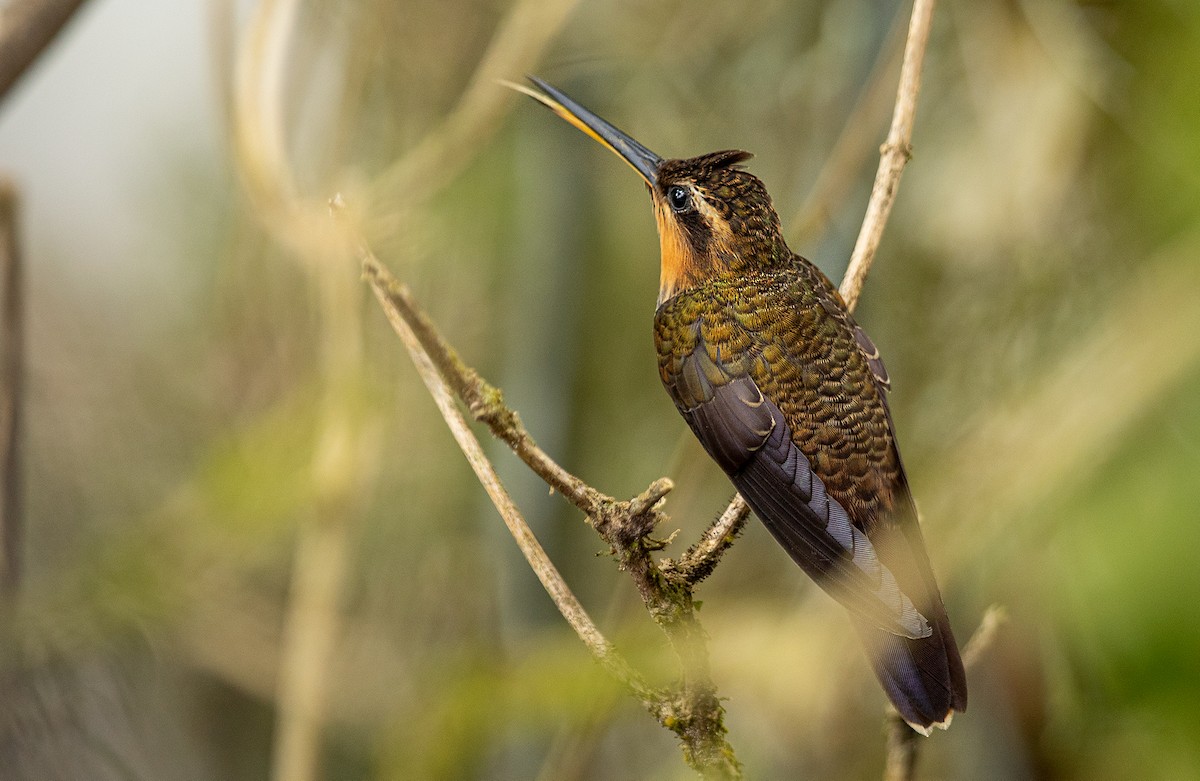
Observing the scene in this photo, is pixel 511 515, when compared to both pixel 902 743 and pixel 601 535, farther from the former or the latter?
pixel 902 743

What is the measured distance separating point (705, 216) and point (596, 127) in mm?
118

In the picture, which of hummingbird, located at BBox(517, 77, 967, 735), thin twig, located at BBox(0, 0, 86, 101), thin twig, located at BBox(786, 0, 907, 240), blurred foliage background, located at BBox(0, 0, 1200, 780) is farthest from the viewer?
blurred foliage background, located at BBox(0, 0, 1200, 780)

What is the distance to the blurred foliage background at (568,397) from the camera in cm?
116

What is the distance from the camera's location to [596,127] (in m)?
0.64

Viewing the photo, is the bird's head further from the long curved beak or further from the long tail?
the long tail

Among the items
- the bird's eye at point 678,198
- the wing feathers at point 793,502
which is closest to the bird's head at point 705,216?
the bird's eye at point 678,198

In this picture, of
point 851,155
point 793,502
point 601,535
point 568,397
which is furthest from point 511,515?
point 568,397

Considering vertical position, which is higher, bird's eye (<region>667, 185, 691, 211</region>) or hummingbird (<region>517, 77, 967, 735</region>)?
bird's eye (<region>667, 185, 691, 211</region>)

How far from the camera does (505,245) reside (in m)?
1.86

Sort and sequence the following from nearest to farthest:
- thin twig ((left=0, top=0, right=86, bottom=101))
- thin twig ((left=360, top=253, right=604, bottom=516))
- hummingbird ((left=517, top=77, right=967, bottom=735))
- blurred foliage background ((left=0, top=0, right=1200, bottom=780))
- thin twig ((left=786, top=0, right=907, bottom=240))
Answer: thin twig ((left=360, top=253, right=604, bottom=516))
hummingbird ((left=517, top=77, right=967, bottom=735))
thin twig ((left=0, top=0, right=86, bottom=101))
thin twig ((left=786, top=0, right=907, bottom=240))
blurred foliage background ((left=0, top=0, right=1200, bottom=780))

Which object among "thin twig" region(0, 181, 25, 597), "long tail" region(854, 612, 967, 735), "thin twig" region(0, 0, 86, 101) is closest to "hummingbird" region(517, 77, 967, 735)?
"long tail" region(854, 612, 967, 735)

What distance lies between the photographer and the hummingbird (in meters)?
0.56

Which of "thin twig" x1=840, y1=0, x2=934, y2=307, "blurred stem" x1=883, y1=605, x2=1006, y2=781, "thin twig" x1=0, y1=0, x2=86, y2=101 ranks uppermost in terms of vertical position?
"thin twig" x1=840, y1=0, x2=934, y2=307

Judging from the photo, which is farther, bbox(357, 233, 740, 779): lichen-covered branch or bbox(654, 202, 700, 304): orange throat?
bbox(654, 202, 700, 304): orange throat
